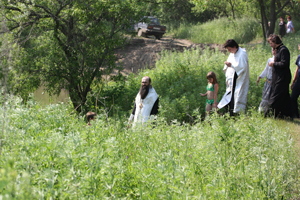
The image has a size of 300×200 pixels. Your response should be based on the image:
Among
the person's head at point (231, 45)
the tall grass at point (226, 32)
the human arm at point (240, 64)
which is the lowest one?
the human arm at point (240, 64)

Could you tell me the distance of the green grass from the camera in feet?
7.30

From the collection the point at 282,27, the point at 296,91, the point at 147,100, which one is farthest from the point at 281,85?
the point at 282,27

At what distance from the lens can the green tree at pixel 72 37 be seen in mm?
8062

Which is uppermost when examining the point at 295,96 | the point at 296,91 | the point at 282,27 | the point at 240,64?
the point at 282,27

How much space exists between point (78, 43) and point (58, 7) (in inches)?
46.7

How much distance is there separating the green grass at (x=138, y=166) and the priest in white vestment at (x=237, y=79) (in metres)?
2.56

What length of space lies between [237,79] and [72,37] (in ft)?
16.8

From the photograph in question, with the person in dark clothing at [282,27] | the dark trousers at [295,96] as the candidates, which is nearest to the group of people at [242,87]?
the dark trousers at [295,96]

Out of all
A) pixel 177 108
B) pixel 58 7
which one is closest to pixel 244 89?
pixel 177 108

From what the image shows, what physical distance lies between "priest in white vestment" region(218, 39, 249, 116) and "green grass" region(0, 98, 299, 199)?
Answer: 2564mm

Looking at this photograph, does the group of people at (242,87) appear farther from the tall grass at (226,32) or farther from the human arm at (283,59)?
the tall grass at (226,32)

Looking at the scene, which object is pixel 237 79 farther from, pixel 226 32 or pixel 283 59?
pixel 226 32

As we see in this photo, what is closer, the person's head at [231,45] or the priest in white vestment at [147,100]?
the priest in white vestment at [147,100]

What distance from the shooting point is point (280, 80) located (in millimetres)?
6793
